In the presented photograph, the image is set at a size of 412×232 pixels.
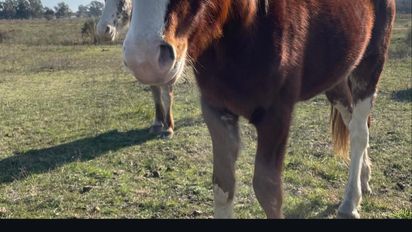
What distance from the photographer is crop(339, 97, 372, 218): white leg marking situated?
3836 millimetres

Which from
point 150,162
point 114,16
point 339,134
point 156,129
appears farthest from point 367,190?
point 156,129

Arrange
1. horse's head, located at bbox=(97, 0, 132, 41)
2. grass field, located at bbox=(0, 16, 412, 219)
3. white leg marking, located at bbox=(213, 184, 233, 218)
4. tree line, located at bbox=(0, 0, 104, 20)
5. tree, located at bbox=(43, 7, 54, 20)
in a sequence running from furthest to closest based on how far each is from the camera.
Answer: tree, located at bbox=(43, 7, 54, 20) < tree line, located at bbox=(0, 0, 104, 20) < horse's head, located at bbox=(97, 0, 132, 41) < grass field, located at bbox=(0, 16, 412, 219) < white leg marking, located at bbox=(213, 184, 233, 218)

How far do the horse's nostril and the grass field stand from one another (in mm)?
876

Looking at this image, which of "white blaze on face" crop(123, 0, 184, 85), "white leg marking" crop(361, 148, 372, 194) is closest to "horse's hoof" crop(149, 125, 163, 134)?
"white leg marking" crop(361, 148, 372, 194)

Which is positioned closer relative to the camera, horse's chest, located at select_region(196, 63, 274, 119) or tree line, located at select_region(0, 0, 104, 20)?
horse's chest, located at select_region(196, 63, 274, 119)

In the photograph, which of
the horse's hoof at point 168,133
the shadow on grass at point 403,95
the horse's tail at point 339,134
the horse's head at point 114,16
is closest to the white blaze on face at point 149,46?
the horse's tail at point 339,134

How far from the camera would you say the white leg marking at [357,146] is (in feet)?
12.6

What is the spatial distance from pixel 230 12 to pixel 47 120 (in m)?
6.26

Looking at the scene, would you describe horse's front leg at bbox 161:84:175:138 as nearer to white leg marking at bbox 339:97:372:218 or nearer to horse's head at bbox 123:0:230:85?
white leg marking at bbox 339:97:372:218

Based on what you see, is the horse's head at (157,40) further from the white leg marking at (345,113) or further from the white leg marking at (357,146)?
the white leg marking at (345,113)

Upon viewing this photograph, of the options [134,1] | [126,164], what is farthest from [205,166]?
[134,1]

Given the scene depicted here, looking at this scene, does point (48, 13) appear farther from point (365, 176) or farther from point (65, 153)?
point (365, 176)

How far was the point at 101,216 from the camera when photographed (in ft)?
12.7

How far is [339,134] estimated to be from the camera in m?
4.44
